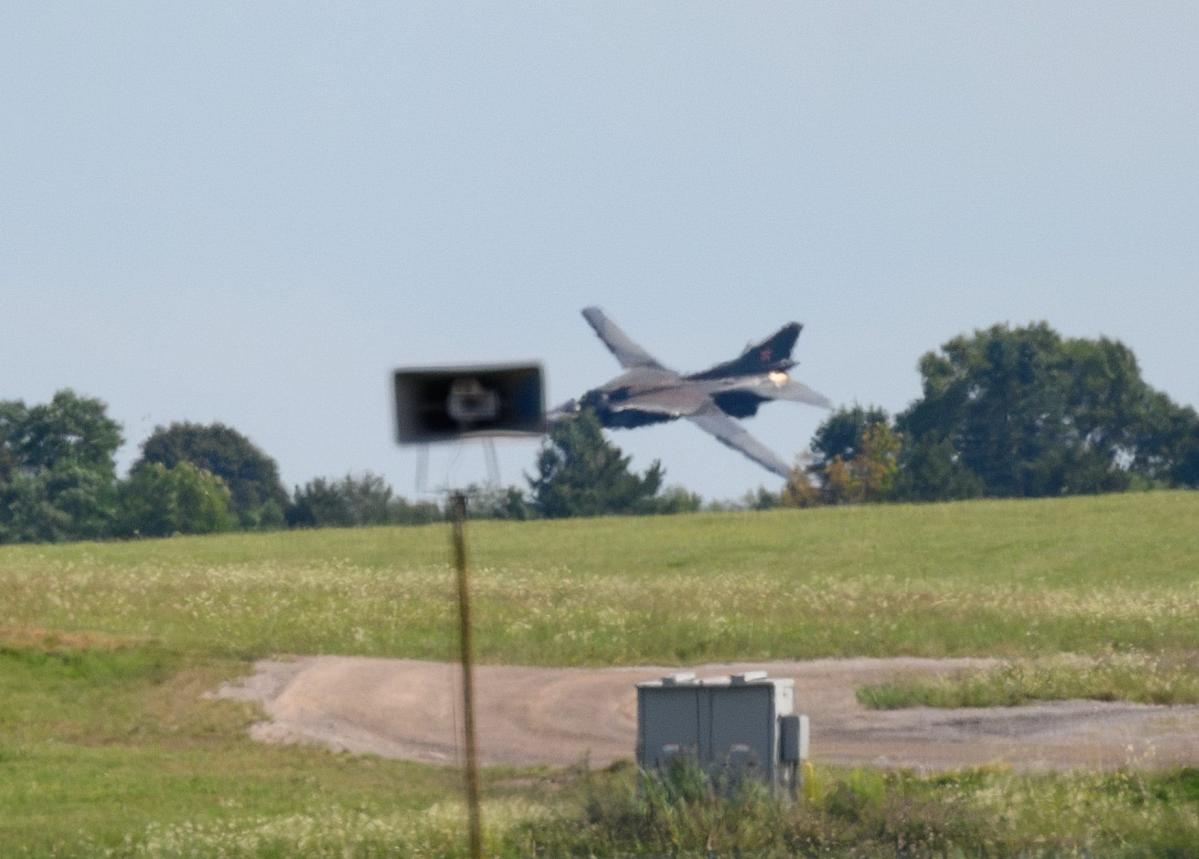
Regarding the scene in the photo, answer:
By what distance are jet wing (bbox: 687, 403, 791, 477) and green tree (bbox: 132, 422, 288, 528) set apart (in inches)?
1264

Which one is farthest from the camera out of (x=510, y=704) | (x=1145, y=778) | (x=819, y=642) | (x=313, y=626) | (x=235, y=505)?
(x=235, y=505)

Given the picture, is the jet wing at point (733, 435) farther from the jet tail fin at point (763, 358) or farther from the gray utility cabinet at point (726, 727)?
the gray utility cabinet at point (726, 727)

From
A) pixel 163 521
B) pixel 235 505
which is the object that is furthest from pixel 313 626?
pixel 235 505

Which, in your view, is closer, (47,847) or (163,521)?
(47,847)

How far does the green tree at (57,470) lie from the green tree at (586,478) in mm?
23075

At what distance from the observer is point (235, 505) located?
141500 millimetres

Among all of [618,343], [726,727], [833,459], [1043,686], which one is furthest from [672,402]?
[726,727]

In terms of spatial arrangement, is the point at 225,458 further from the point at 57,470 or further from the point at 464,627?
the point at 464,627

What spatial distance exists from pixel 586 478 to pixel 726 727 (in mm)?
87837

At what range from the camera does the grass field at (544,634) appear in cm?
2119

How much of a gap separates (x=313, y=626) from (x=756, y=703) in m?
24.7

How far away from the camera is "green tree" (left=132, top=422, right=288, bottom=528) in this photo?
142000 millimetres

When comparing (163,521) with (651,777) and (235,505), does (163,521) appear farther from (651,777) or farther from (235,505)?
(651,777)

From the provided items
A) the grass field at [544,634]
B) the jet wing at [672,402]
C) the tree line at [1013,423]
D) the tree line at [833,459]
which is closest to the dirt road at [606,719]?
the grass field at [544,634]
